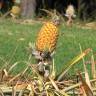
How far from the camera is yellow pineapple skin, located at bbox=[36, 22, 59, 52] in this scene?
279 centimetres

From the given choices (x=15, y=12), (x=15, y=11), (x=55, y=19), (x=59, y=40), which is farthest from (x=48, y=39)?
(x=15, y=11)

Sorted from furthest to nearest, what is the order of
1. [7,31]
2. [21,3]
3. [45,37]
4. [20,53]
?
1. [21,3]
2. [7,31]
3. [20,53]
4. [45,37]

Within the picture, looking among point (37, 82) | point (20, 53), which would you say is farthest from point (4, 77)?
point (20, 53)

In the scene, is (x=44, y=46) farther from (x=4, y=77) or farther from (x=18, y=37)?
(x=18, y=37)

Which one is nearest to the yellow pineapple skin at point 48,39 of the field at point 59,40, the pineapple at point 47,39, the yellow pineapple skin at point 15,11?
the pineapple at point 47,39

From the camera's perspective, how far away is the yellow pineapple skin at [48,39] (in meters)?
2.79

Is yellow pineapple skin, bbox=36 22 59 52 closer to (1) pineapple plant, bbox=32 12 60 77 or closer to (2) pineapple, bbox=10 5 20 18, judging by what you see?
(1) pineapple plant, bbox=32 12 60 77

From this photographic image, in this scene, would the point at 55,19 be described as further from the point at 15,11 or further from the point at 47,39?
the point at 15,11

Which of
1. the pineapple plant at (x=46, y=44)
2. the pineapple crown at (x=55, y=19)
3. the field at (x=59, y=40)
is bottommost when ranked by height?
the field at (x=59, y=40)

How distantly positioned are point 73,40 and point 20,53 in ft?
9.78

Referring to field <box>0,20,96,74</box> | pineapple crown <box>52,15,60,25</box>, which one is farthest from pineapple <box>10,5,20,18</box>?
pineapple crown <box>52,15,60,25</box>

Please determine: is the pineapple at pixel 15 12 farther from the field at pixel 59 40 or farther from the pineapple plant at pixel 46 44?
the pineapple plant at pixel 46 44

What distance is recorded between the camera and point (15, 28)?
14180mm

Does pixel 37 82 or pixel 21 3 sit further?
pixel 21 3
